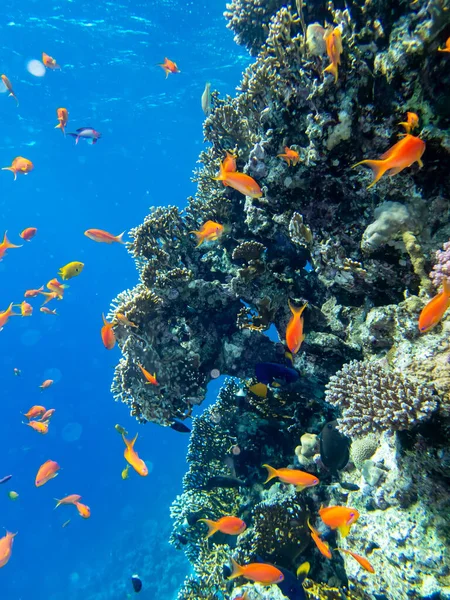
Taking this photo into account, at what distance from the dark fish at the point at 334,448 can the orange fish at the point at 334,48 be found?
4.26 metres

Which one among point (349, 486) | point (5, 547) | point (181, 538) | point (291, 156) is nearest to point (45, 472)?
point (5, 547)

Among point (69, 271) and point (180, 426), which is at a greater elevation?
point (69, 271)

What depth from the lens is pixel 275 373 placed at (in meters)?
4.83

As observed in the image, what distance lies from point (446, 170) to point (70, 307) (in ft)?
212

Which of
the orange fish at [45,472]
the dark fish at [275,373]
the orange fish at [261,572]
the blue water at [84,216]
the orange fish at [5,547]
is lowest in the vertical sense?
the orange fish at [261,572]

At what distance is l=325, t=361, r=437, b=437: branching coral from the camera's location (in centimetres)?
316

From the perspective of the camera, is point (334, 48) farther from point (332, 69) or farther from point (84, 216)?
point (84, 216)

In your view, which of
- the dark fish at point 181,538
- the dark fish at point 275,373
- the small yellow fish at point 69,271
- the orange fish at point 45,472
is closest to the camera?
the dark fish at point 275,373

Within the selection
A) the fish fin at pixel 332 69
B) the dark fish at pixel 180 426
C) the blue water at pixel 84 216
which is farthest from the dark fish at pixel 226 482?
the blue water at pixel 84 216

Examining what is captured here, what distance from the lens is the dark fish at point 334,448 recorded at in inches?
180

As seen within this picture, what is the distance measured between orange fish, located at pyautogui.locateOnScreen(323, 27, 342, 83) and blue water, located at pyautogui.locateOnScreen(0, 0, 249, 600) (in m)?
22.6

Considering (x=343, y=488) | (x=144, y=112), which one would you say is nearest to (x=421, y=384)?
(x=343, y=488)

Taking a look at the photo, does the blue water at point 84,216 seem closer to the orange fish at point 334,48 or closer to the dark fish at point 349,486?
the dark fish at point 349,486

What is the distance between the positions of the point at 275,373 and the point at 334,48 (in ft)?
12.6
